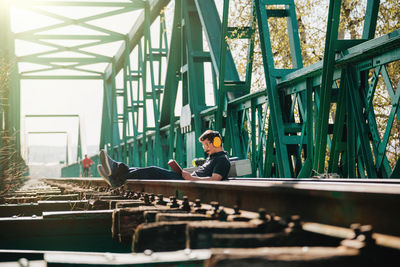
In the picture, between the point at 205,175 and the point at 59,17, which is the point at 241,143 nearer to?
the point at 205,175

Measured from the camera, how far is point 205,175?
6816 mm

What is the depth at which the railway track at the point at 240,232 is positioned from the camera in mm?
1438

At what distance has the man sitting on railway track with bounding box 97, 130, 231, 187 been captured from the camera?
6.51 m

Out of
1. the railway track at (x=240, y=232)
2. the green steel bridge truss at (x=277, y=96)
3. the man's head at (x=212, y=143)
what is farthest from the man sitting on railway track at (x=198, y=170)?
the railway track at (x=240, y=232)

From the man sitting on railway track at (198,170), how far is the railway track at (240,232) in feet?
8.87

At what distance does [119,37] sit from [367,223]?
85.8 feet

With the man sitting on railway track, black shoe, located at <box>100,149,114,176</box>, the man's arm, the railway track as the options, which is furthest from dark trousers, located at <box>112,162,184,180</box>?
the railway track

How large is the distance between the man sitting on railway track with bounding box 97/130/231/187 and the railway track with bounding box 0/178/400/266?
270 cm

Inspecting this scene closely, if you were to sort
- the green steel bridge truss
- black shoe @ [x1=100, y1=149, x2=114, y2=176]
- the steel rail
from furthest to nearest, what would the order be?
black shoe @ [x1=100, y1=149, x2=114, y2=176] → the green steel bridge truss → the steel rail

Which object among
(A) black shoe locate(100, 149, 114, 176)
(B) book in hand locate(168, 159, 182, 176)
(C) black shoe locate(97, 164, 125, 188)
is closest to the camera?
(A) black shoe locate(100, 149, 114, 176)

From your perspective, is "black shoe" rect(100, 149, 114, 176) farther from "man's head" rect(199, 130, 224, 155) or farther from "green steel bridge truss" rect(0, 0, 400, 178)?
"green steel bridge truss" rect(0, 0, 400, 178)

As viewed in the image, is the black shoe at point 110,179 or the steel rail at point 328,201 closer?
the steel rail at point 328,201

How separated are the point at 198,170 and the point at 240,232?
5030mm

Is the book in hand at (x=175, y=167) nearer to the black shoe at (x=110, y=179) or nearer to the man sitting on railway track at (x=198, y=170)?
the man sitting on railway track at (x=198, y=170)
